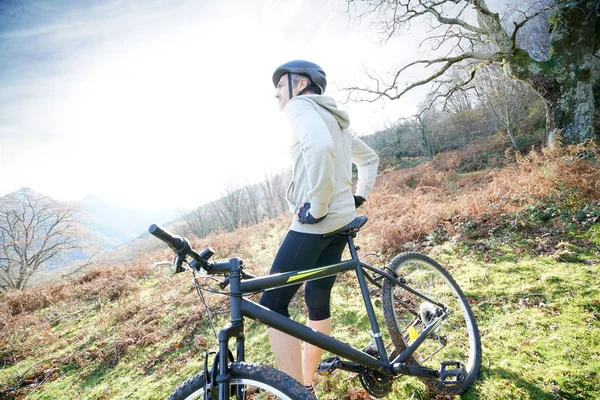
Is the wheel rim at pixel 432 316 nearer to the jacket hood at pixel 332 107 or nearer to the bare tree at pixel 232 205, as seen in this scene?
the jacket hood at pixel 332 107

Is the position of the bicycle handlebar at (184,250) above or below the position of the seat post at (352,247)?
above

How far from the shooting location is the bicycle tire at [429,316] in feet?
6.31

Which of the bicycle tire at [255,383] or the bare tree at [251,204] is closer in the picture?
the bicycle tire at [255,383]

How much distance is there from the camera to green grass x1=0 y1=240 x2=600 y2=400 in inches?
83.3

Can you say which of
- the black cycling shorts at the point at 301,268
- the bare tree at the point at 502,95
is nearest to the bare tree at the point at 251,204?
the bare tree at the point at 502,95

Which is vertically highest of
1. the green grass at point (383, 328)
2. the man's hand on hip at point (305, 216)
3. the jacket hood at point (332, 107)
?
the jacket hood at point (332, 107)

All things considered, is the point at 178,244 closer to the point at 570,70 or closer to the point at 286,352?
the point at 286,352

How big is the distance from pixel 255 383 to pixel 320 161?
44.0 inches

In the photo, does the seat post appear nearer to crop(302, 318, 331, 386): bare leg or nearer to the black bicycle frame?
the black bicycle frame

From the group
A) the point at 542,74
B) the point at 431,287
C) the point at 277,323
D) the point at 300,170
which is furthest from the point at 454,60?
the point at 277,323

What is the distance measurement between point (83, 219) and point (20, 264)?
5.50 metres

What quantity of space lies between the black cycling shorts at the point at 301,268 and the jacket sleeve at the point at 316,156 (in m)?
0.27

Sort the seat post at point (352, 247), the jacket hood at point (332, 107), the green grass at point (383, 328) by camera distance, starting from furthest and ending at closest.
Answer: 1. the green grass at point (383, 328)
2. the seat post at point (352, 247)
3. the jacket hood at point (332, 107)

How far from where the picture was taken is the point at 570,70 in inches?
317
